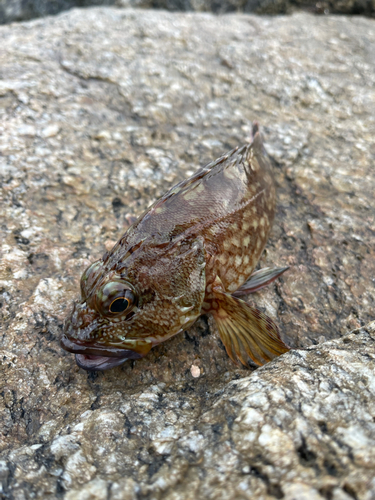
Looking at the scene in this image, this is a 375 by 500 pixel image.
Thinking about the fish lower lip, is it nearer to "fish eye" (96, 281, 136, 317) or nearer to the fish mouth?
the fish mouth

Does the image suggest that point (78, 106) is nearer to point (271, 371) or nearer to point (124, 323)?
point (124, 323)

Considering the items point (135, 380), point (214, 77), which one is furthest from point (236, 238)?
point (214, 77)

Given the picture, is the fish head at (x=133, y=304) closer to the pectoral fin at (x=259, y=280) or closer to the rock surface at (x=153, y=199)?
the rock surface at (x=153, y=199)

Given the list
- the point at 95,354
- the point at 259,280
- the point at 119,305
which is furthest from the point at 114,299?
the point at 259,280

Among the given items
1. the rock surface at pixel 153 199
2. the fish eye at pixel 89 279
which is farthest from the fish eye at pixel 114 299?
the rock surface at pixel 153 199

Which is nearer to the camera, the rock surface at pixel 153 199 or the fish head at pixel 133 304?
the rock surface at pixel 153 199

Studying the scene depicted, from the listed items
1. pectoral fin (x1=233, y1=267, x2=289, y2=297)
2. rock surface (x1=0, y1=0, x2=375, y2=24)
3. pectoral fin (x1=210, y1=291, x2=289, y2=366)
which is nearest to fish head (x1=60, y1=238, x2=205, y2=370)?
pectoral fin (x1=210, y1=291, x2=289, y2=366)
